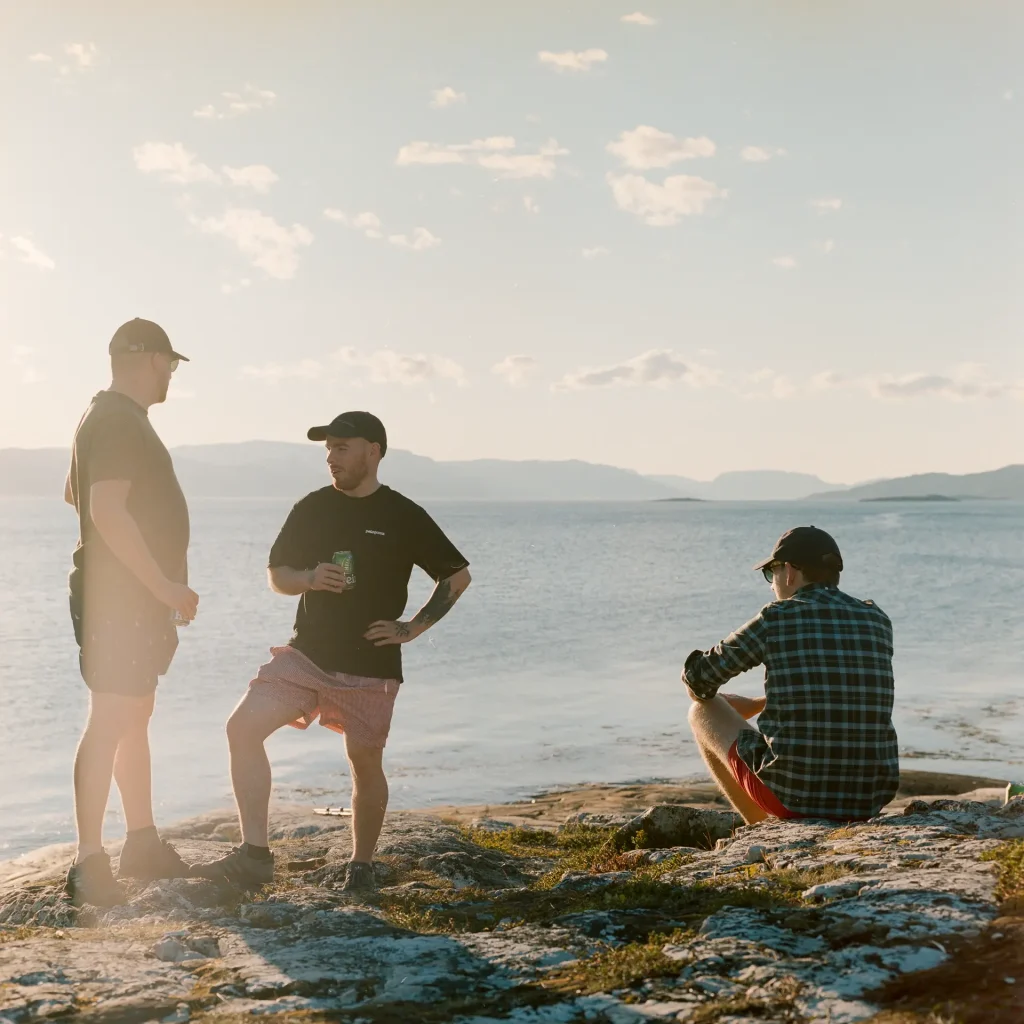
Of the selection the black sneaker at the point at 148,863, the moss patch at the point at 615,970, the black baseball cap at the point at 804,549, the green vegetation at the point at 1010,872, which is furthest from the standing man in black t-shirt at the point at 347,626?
the green vegetation at the point at 1010,872

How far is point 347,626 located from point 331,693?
1.29 feet

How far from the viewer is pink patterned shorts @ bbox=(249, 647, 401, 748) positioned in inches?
242

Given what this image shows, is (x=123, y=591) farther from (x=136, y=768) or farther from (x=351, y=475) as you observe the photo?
(x=351, y=475)

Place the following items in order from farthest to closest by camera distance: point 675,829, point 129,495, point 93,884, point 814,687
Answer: point 675,829, point 129,495, point 93,884, point 814,687

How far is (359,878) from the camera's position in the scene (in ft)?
20.4

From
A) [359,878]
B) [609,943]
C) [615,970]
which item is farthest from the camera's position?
[359,878]

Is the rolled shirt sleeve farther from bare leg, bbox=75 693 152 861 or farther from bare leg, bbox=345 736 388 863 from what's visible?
bare leg, bbox=75 693 152 861

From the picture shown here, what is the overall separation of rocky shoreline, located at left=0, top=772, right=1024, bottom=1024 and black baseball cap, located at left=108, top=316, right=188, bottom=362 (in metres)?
2.98

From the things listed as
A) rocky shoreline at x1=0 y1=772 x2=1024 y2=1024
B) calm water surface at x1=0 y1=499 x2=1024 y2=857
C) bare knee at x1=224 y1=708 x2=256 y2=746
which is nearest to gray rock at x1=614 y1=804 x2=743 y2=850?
rocky shoreline at x1=0 y1=772 x2=1024 y2=1024

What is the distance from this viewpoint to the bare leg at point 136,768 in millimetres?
6035

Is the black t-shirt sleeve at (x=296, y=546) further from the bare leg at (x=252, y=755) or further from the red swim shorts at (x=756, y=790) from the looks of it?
the red swim shorts at (x=756, y=790)

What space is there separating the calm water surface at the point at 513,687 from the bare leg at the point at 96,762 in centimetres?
666

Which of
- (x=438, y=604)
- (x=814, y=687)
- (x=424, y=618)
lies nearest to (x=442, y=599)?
(x=438, y=604)

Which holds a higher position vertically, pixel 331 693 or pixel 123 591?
pixel 123 591
